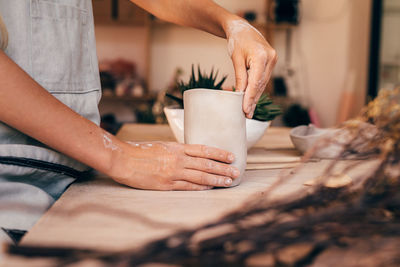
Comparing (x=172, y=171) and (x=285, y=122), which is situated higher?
(x=172, y=171)

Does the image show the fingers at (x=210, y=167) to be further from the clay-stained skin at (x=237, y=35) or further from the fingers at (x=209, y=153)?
the clay-stained skin at (x=237, y=35)

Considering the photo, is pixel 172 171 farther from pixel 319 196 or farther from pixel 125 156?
pixel 319 196

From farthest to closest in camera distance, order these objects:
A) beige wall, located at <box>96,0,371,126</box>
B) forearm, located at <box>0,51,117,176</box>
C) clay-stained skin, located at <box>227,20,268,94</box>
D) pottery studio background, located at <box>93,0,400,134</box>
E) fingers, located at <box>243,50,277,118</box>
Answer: beige wall, located at <box>96,0,371,126</box> → pottery studio background, located at <box>93,0,400,134</box> → clay-stained skin, located at <box>227,20,268,94</box> → fingers, located at <box>243,50,277,118</box> → forearm, located at <box>0,51,117,176</box>

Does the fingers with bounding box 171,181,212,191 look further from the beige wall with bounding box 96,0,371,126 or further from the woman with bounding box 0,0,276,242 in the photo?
the beige wall with bounding box 96,0,371,126

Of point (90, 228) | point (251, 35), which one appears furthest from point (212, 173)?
point (251, 35)

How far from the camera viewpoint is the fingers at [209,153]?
2.21 feet

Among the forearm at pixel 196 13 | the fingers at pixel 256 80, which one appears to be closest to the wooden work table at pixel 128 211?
the fingers at pixel 256 80

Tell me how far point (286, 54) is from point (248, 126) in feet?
12.6

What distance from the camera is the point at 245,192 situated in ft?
2.19

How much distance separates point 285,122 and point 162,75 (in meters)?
1.52

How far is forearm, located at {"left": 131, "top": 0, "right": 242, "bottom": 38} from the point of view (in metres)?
1.00

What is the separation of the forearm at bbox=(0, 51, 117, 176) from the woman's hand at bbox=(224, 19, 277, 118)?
299mm

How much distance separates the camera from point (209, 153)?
68 centimetres

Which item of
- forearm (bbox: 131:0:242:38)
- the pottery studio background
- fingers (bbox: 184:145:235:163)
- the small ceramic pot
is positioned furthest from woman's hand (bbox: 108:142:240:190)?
the pottery studio background
